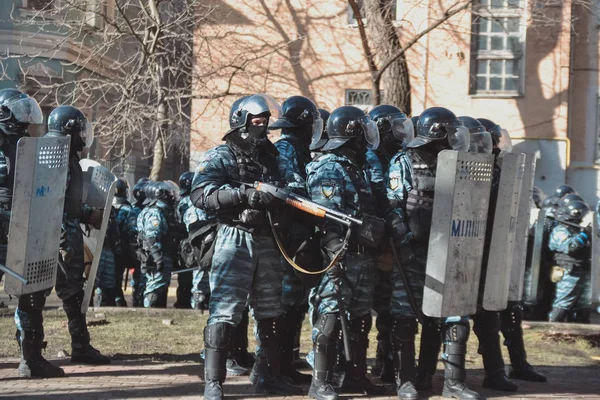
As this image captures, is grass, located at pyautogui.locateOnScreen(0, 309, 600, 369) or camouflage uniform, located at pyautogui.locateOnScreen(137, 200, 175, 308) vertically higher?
camouflage uniform, located at pyautogui.locateOnScreen(137, 200, 175, 308)

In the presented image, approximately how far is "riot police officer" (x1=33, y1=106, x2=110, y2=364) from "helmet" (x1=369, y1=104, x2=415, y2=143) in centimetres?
244

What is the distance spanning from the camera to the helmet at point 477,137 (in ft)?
24.0

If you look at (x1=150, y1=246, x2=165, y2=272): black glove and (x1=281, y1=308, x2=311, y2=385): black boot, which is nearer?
(x1=281, y1=308, x2=311, y2=385): black boot

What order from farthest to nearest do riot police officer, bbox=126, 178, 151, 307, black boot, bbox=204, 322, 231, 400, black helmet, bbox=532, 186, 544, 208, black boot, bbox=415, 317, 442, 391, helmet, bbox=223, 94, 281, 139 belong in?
1. riot police officer, bbox=126, 178, 151, 307
2. black helmet, bbox=532, 186, 544, 208
3. black boot, bbox=415, 317, 442, 391
4. helmet, bbox=223, 94, 281, 139
5. black boot, bbox=204, 322, 231, 400

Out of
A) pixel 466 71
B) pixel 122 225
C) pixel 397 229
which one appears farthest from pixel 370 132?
pixel 466 71

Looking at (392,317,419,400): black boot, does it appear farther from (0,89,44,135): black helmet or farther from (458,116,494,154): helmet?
(0,89,44,135): black helmet

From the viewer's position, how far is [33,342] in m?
7.38

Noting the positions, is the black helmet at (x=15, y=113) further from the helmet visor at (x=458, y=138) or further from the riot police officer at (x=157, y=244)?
the riot police officer at (x=157, y=244)

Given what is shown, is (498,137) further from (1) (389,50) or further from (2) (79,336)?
(1) (389,50)

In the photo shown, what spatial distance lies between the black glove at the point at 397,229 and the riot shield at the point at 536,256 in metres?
5.49

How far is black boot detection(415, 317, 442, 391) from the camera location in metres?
7.19

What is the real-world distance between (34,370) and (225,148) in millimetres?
2341

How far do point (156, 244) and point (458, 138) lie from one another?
6.43m

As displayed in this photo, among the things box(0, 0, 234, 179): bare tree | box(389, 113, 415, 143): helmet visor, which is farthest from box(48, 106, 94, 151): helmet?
box(0, 0, 234, 179): bare tree
